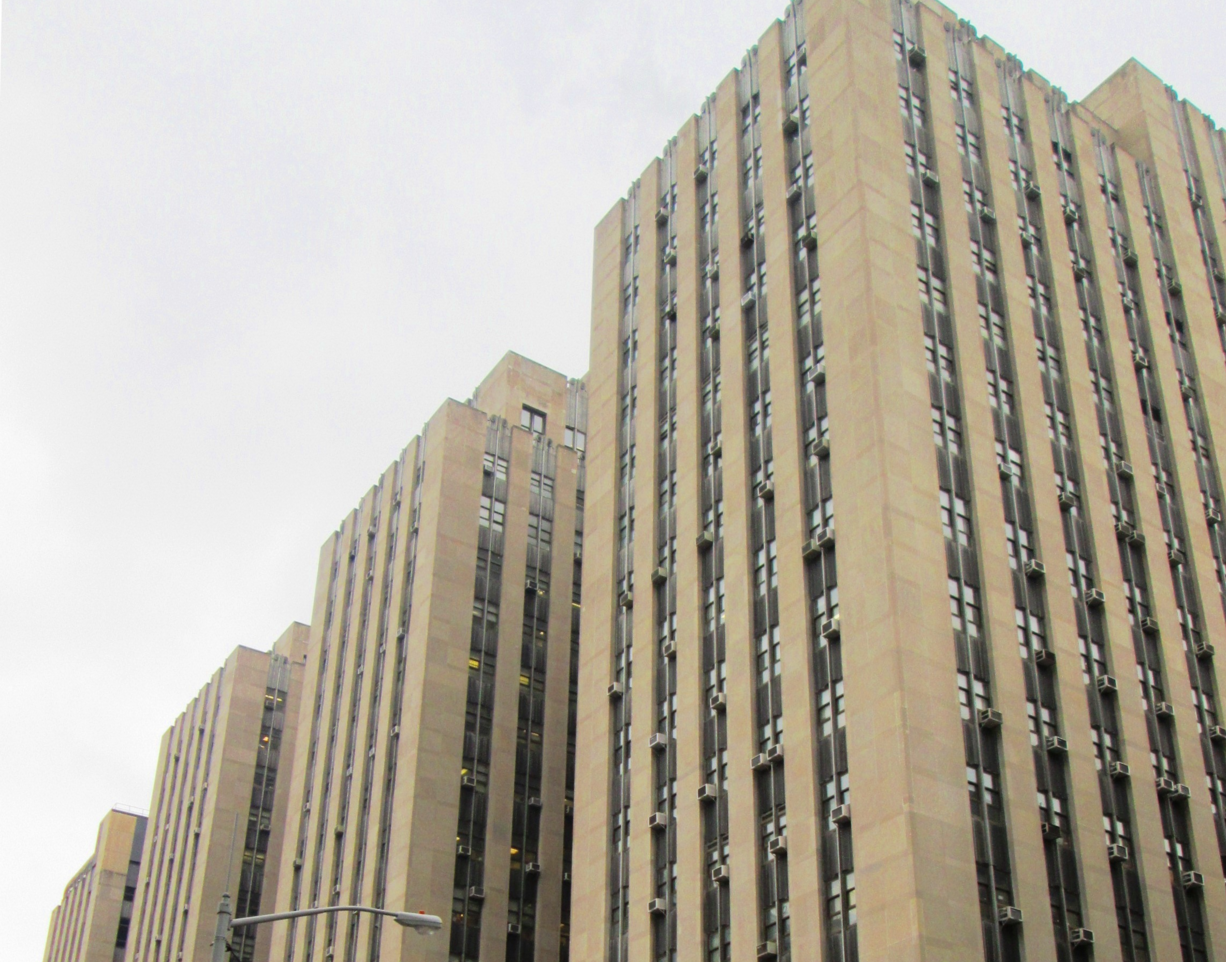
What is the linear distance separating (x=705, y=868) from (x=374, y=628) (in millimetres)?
38048

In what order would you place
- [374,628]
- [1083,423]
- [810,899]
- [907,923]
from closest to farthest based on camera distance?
[907,923] → [810,899] → [1083,423] → [374,628]

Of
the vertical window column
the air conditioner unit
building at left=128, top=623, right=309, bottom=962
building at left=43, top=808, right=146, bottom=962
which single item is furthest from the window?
building at left=43, top=808, right=146, bottom=962

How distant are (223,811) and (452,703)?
36.6 m

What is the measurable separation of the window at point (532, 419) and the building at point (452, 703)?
0.14 m

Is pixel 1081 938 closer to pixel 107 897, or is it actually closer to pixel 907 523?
pixel 907 523

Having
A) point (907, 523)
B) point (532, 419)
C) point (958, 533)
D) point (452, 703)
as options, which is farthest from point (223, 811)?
point (907, 523)

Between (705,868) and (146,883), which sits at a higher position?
(146,883)

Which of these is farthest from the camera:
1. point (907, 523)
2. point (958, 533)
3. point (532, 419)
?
point (532, 419)

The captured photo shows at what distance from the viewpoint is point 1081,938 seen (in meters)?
49.8

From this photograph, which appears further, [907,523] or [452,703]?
[452,703]

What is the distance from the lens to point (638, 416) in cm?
7531

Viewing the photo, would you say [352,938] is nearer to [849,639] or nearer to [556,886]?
[556,886]

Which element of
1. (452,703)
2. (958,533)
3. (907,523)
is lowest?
(907,523)

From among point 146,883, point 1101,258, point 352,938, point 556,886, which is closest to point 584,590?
point 556,886
